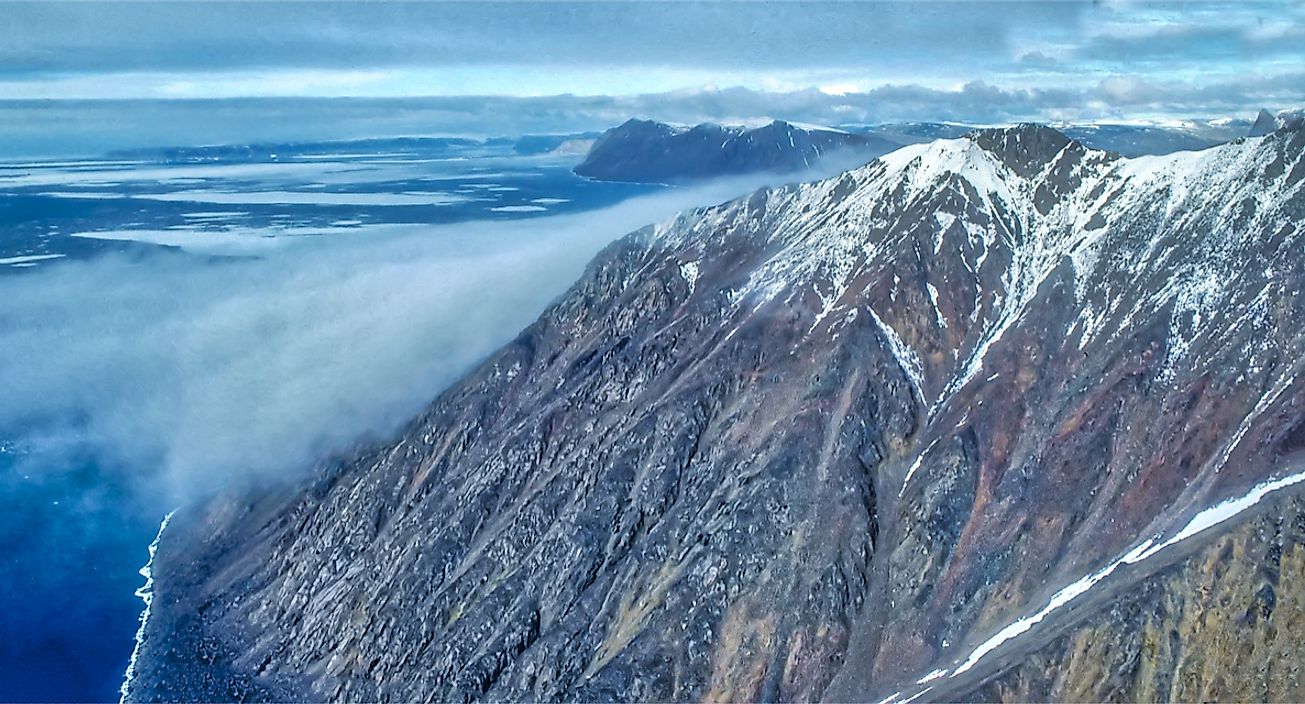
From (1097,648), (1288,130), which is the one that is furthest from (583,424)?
(1288,130)

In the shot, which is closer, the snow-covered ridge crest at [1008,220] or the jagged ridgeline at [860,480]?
the jagged ridgeline at [860,480]

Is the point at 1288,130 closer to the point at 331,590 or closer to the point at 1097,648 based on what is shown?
the point at 1097,648

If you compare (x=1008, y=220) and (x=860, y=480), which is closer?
(x=860, y=480)

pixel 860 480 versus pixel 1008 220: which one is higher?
pixel 1008 220

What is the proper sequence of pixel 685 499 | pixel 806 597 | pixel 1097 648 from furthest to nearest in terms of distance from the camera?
1. pixel 685 499
2. pixel 806 597
3. pixel 1097 648

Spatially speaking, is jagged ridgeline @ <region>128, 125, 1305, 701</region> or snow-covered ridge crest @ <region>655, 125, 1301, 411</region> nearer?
jagged ridgeline @ <region>128, 125, 1305, 701</region>

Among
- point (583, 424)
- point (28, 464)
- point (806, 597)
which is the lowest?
point (28, 464)

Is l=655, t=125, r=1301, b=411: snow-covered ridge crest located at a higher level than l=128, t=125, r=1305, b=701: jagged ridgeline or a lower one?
higher

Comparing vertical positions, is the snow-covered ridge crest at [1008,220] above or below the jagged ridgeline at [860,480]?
above
